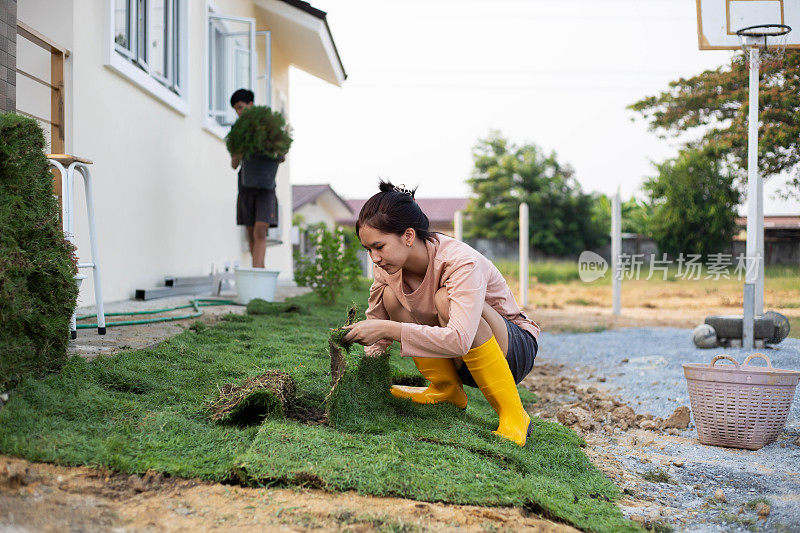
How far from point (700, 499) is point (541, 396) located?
1899 mm

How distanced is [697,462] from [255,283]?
12.2 feet

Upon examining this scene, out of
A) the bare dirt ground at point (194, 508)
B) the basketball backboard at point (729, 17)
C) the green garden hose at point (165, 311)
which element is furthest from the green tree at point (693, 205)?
the bare dirt ground at point (194, 508)

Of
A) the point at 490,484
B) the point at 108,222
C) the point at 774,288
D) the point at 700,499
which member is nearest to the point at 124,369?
the point at 490,484

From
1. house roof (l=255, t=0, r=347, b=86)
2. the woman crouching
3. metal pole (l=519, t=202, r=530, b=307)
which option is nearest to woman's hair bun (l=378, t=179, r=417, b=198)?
the woman crouching

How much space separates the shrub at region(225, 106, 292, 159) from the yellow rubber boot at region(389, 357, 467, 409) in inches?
132

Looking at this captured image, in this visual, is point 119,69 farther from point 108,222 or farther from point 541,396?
point 541,396

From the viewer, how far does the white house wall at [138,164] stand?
4367mm

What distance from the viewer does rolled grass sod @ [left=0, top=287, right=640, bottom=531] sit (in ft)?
6.04

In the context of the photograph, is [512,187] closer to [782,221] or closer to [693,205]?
[693,205]

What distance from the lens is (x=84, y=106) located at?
446 cm

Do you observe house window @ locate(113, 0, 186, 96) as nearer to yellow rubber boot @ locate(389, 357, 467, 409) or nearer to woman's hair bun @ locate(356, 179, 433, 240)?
woman's hair bun @ locate(356, 179, 433, 240)

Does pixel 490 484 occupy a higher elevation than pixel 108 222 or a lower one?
lower

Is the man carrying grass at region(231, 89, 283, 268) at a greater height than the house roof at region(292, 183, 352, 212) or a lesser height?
lesser

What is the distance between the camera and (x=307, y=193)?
25.8 m
